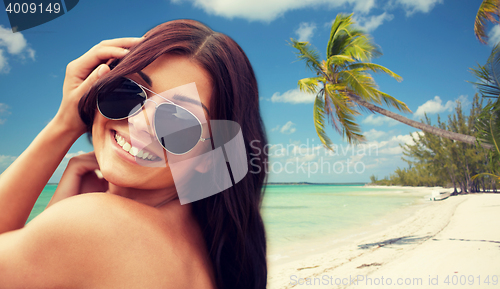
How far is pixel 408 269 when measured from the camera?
5.10 m

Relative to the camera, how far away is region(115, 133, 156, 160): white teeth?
2.99 feet

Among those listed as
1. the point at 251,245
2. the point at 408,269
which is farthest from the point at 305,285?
Answer: the point at 251,245

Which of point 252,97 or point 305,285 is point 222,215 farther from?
point 305,285

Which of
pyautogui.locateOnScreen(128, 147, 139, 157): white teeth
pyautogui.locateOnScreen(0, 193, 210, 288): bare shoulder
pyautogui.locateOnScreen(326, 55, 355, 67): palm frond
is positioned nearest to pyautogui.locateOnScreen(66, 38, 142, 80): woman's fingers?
pyautogui.locateOnScreen(128, 147, 139, 157): white teeth

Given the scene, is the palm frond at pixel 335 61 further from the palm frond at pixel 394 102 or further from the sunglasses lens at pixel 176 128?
the sunglasses lens at pixel 176 128

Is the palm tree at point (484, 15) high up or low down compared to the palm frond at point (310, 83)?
up

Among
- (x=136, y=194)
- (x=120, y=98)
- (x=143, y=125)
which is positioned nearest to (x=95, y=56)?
(x=120, y=98)

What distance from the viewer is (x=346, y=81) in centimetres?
877

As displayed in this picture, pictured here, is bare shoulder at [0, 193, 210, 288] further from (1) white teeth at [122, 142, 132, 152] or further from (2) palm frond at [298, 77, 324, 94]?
(2) palm frond at [298, 77, 324, 94]

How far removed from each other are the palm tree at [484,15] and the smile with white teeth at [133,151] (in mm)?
9544

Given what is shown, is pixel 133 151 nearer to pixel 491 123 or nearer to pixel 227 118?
pixel 227 118

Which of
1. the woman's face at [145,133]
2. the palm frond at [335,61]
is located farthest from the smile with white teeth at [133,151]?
the palm frond at [335,61]

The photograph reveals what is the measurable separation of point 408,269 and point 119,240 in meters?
5.94

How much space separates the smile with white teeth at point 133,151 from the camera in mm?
912
